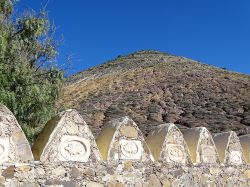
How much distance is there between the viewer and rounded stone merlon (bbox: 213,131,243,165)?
5.36 metres

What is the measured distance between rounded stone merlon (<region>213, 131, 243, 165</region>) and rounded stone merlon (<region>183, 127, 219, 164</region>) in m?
0.22

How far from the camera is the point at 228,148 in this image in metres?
5.42

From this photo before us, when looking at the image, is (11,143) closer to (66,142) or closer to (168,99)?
(66,142)

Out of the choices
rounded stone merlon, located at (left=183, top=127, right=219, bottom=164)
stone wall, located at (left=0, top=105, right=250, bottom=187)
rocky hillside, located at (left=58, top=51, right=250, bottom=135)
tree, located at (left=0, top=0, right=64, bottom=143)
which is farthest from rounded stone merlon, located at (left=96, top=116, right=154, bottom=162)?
rocky hillside, located at (left=58, top=51, right=250, bottom=135)

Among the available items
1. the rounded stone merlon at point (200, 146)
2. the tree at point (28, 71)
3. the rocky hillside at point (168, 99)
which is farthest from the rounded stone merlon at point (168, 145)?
the rocky hillside at point (168, 99)

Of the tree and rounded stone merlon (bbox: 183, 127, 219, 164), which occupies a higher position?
the tree

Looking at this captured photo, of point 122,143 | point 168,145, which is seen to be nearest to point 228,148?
point 168,145

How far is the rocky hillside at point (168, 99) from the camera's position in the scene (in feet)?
73.7

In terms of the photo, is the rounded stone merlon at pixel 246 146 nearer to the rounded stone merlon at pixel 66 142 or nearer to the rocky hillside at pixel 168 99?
the rounded stone merlon at pixel 66 142

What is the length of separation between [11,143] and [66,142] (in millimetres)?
555

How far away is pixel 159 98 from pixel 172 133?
24568 millimetres

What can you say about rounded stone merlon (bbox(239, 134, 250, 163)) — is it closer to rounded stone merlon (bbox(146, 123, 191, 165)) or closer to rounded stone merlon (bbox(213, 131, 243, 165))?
rounded stone merlon (bbox(213, 131, 243, 165))

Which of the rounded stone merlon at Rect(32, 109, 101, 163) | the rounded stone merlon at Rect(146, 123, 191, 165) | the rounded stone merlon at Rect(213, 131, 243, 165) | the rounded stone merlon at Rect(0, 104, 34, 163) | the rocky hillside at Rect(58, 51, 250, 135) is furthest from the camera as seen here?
the rocky hillside at Rect(58, 51, 250, 135)

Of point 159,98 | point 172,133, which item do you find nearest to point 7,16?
point 172,133
